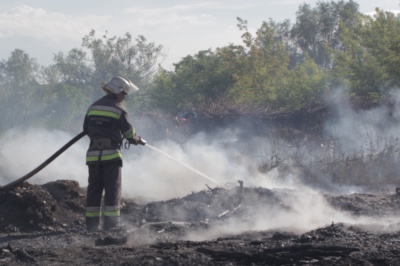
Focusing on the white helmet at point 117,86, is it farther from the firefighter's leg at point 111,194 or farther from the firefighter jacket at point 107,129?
the firefighter's leg at point 111,194

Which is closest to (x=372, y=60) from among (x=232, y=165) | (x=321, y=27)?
(x=232, y=165)

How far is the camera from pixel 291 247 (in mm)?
5566

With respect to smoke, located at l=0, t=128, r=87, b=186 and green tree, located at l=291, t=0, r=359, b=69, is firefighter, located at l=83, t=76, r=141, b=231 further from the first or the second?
green tree, located at l=291, t=0, r=359, b=69

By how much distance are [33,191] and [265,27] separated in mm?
23726

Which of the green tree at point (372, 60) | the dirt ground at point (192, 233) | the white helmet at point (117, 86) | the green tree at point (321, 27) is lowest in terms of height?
the dirt ground at point (192, 233)

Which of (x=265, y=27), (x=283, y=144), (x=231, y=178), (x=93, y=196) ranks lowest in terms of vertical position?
(x=93, y=196)

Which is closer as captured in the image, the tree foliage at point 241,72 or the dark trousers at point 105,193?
the dark trousers at point 105,193

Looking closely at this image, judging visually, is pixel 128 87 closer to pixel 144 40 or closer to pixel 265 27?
pixel 265 27

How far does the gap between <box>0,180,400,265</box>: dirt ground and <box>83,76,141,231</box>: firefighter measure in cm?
39

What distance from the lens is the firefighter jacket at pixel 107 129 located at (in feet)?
26.1

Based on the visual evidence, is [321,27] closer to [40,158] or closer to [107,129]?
[40,158]

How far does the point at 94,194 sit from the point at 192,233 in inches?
55.0

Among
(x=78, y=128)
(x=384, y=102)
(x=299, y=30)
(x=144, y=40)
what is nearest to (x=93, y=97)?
(x=144, y=40)

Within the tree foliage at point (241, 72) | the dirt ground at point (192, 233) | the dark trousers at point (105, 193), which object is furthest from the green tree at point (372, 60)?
the dark trousers at point (105, 193)
